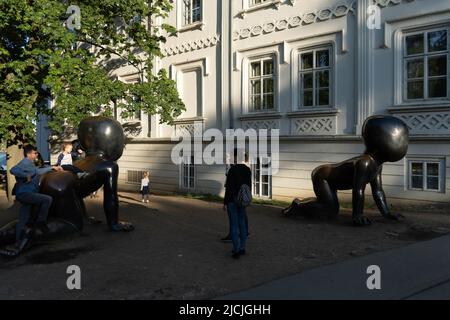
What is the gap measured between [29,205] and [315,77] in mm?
9293

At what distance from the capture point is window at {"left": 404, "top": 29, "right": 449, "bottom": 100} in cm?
1189

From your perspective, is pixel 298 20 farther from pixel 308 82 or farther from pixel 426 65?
pixel 426 65

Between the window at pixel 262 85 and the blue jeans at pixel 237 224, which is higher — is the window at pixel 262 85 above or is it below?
above

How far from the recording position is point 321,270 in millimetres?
6422

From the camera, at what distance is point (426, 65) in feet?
39.8

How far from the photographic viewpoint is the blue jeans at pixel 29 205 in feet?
24.6

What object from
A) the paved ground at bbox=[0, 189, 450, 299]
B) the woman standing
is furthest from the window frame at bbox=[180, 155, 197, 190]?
the paved ground at bbox=[0, 189, 450, 299]

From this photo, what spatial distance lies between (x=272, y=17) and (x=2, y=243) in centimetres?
1062

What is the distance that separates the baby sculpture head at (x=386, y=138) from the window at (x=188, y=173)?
8938mm

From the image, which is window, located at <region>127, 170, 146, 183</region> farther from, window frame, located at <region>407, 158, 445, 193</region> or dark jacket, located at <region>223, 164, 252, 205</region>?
dark jacket, located at <region>223, 164, 252, 205</region>

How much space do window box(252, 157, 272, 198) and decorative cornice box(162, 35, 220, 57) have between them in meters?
4.58

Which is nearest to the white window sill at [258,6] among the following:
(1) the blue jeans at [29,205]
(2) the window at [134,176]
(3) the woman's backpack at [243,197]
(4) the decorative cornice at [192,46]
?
(4) the decorative cornice at [192,46]

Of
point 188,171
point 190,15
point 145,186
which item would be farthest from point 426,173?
point 190,15

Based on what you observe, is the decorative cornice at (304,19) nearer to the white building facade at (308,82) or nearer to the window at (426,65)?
the white building facade at (308,82)
